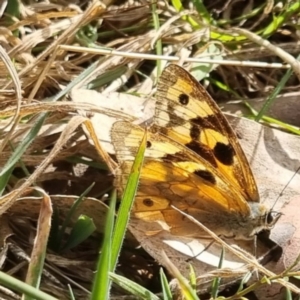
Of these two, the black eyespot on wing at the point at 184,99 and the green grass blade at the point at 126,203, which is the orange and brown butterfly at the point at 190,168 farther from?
the green grass blade at the point at 126,203

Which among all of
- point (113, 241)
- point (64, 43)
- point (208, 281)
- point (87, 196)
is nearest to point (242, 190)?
point (208, 281)

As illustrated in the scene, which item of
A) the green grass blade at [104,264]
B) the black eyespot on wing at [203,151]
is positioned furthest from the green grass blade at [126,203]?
the black eyespot on wing at [203,151]

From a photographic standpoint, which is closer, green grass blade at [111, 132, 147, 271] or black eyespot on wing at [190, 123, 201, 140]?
green grass blade at [111, 132, 147, 271]

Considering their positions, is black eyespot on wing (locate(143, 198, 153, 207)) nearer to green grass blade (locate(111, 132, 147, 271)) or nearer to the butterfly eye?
the butterfly eye

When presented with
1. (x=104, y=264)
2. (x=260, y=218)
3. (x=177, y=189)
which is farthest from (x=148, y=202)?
(x=104, y=264)

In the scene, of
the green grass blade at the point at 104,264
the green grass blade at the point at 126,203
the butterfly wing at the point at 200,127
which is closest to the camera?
the green grass blade at the point at 104,264

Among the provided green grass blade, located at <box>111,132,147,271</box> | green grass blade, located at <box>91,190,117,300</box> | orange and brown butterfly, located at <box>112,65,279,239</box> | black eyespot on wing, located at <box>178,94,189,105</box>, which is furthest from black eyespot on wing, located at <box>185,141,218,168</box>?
green grass blade, located at <box>91,190,117,300</box>

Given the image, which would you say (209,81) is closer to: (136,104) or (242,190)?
(136,104)

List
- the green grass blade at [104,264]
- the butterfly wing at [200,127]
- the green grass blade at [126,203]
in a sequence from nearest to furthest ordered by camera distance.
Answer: the green grass blade at [104,264], the green grass blade at [126,203], the butterfly wing at [200,127]
